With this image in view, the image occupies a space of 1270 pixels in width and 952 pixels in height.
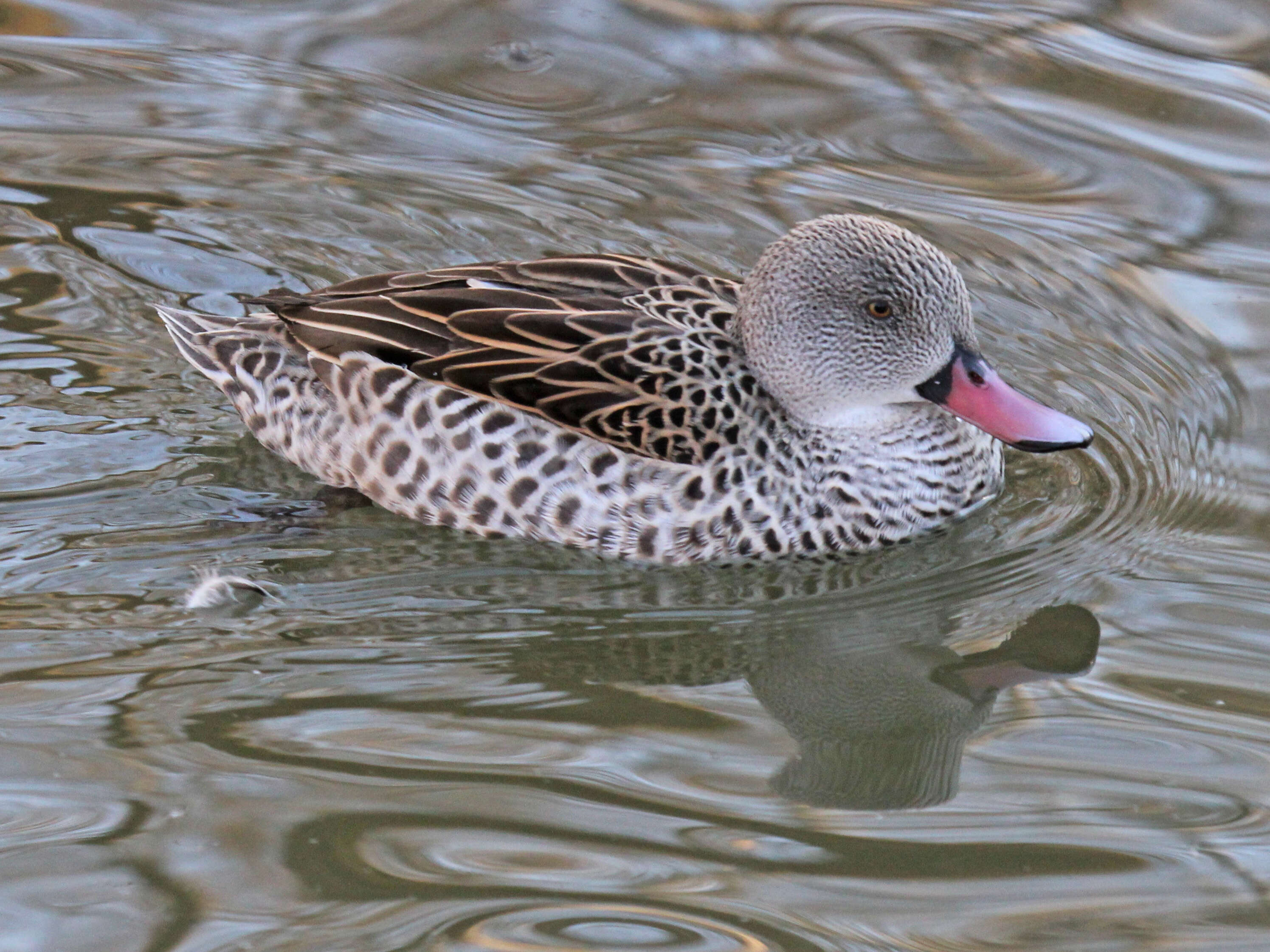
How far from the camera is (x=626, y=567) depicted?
5.89 meters

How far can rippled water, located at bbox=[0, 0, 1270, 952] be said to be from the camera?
14.4 ft

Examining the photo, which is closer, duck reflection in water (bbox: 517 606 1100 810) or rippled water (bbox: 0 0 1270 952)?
rippled water (bbox: 0 0 1270 952)

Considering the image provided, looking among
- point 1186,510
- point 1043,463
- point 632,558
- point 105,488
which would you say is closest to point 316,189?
point 105,488

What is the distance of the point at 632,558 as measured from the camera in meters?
5.88

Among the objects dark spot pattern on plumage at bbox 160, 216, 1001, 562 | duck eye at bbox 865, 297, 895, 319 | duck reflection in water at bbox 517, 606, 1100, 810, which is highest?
duck eye at bbox 865, 297, 895, 319

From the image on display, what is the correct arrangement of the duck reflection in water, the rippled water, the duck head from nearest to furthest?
1. the rippled water
2. the duck reflection in water
3. the duck head

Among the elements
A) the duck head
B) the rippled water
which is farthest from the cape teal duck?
the rippled water

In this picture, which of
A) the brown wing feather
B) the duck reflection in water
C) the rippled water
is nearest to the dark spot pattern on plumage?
the brown wing feather

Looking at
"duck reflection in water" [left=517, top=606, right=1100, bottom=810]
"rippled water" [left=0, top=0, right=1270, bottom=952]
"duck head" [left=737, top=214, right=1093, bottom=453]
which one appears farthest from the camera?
"duck head" [left=737, top=214, right=1093, bottom=453]

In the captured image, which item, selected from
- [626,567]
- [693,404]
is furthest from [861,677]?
[693,404]

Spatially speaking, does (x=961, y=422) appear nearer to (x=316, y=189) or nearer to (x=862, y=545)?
(x=862, y=545)

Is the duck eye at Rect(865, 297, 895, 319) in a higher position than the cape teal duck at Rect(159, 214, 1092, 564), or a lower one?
higher

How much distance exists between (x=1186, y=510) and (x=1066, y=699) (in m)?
1.31

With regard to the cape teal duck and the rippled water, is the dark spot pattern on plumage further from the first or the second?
the rippled water
